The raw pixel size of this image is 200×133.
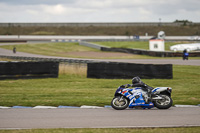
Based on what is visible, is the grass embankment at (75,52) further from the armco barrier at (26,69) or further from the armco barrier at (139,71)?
→ the armco barrier at (26,69)

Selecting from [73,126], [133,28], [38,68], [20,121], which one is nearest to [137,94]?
[73,126]

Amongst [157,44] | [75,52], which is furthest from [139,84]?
[75,52]

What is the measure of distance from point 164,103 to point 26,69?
44.6ft

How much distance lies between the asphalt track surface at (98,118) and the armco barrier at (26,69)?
443 inches

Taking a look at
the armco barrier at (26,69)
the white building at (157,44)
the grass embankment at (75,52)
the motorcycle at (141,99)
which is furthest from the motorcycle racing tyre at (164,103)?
the white building at (157,44)

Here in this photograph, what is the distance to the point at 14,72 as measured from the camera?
76.6ft

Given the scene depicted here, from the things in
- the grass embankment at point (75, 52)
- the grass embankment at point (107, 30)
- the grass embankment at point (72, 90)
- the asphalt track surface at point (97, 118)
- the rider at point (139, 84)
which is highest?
the grass embankment at point (107, 30)

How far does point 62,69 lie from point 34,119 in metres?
16.7

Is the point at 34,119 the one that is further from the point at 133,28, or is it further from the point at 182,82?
the point at 133,28

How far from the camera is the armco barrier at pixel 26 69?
76.0 ft

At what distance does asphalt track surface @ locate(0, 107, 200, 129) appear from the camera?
975cm

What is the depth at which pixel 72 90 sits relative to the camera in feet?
60.1

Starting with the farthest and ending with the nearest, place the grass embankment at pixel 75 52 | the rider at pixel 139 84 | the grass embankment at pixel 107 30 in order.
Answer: the grass embankment at pixel 107 30
the grass embankment at pixel 75 52
the rider at pixel 139 84

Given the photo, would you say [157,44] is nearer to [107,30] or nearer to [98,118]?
[98,118]
